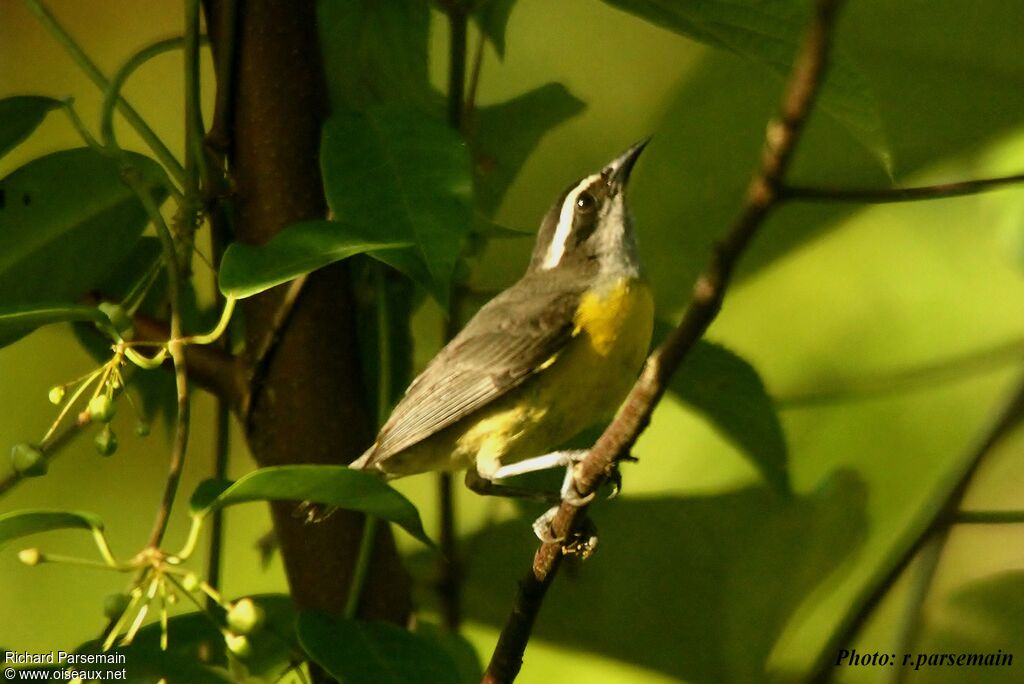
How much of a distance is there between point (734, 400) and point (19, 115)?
0.98 m

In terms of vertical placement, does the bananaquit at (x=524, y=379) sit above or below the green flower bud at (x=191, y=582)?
above

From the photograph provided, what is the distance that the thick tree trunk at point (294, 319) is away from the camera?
1541mm

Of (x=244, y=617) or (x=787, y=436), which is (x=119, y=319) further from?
(x=787, y=436)

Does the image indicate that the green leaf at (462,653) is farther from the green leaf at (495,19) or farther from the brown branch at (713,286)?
the green leaf at (495,19)

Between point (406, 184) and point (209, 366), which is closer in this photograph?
point (406, 184)

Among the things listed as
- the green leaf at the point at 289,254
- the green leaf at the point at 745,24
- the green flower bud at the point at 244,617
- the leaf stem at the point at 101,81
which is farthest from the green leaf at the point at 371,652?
the green leaf at the point at 745,24

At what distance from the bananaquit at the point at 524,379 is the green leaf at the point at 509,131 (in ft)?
0.54

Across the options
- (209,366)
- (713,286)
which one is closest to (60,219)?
(209,366)

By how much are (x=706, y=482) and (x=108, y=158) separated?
106 centimetres

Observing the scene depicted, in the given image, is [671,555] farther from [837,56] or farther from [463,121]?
[837,56]

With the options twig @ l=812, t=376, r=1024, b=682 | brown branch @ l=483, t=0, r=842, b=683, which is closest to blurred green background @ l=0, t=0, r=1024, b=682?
twig @ l=812, t=376, r=1024, b=682

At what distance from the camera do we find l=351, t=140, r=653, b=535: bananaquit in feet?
5.59

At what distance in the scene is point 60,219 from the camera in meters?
1.52

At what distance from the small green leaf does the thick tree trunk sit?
0.46m
